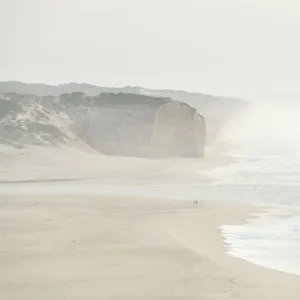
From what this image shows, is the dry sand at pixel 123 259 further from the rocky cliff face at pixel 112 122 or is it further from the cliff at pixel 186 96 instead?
the cliff at pixel 186 96

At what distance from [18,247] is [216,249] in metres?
3.40

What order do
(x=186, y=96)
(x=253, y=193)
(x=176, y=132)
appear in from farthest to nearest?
(x=186, y=96), (x=176, y=132), (x=253, y=193)

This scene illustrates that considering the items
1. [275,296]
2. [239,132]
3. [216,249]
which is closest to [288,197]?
[216,249]

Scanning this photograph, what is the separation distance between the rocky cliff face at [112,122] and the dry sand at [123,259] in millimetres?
24084

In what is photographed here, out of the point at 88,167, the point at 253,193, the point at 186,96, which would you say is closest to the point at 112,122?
the point at 88,167

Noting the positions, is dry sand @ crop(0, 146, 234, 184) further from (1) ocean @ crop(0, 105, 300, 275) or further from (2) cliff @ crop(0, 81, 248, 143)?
(2) cliff @ crop(0, 81, 248, 143)

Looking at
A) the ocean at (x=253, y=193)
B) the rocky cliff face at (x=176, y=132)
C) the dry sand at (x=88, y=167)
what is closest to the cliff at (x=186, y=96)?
the rocky cliff face at (x=176, y=132)

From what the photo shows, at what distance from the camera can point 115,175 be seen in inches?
1097

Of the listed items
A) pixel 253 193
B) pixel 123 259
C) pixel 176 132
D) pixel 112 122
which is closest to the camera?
pixel 123 259

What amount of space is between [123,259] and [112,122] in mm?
33538

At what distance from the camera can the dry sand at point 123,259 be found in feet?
23.5

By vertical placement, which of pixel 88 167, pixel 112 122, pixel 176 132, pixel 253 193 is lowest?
pixel 88 167

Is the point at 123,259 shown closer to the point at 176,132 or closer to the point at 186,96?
the point at 176,132

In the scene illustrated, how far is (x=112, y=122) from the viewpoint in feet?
138
